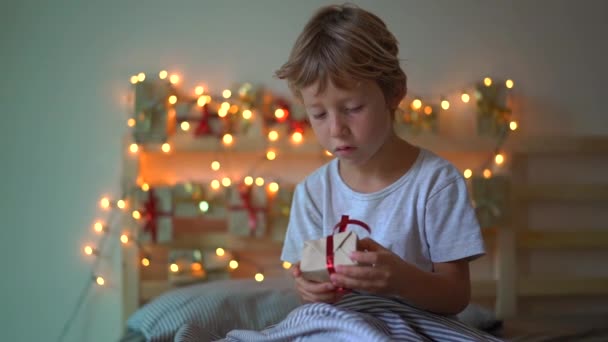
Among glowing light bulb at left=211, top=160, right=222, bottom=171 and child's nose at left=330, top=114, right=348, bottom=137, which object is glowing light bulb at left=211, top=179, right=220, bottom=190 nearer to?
glowing light bulb at left=211, top=160, right=222, bottom=171

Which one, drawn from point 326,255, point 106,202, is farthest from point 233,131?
point 326,255

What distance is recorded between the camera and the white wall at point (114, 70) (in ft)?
7.03

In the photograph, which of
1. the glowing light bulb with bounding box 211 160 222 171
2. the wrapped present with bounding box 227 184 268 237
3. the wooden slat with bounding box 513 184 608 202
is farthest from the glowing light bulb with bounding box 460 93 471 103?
the glowing light bulb with bounding box 211 160 222 171

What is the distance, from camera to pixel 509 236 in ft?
6.81

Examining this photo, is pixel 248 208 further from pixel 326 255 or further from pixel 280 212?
pixel 326 255

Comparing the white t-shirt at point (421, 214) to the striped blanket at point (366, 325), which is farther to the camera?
the white t-shirt at point (421, 214)

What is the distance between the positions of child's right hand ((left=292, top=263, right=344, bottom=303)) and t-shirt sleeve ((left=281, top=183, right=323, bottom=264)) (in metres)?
0.24

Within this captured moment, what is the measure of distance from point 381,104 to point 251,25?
46.9 inches

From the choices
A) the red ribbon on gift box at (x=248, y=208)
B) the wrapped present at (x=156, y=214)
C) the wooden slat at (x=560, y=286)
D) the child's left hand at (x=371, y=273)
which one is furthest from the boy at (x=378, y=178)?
the wooden slat at (x=560, y=286)

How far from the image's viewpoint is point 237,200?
207 cm

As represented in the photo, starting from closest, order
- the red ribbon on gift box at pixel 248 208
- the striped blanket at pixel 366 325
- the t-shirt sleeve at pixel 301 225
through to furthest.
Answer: the striped blanket at pixel 366 325 < the t-shirt sleeve at pixel 301 225 < the red ribbon on gift box at pixel 248 208

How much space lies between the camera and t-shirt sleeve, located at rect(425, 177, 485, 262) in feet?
3.40

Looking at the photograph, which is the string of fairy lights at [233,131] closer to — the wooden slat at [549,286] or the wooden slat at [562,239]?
the wooden slat at [562,239]

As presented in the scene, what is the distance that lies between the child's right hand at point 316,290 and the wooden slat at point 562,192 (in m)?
1.32
